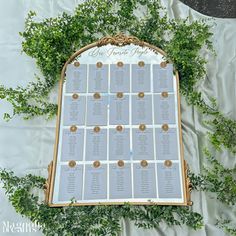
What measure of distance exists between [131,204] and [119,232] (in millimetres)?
142

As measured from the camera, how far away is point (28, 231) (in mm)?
1775

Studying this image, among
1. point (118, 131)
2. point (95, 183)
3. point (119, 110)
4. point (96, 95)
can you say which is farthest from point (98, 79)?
point (95, 183)

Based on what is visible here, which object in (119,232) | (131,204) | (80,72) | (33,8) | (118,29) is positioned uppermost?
(33,8)

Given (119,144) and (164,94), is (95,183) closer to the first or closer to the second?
(119,144)

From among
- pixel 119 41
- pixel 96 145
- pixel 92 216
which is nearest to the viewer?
pixel 92 216

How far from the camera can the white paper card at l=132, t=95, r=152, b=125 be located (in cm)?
193

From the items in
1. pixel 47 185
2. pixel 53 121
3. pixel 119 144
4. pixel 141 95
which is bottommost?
pixel 47 185

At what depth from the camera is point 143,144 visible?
1.88 metres

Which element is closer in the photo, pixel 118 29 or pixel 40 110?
pixel 40 110

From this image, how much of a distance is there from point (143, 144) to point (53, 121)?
0.49 metres

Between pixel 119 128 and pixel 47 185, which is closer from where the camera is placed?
pixel 47 185

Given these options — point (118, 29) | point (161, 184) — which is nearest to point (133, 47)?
point (118, 29)

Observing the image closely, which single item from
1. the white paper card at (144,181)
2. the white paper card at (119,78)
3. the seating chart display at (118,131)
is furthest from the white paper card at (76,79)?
the white paper card at (144,181)

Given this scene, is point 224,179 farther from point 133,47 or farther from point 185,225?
point 133,47
